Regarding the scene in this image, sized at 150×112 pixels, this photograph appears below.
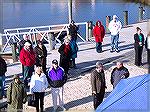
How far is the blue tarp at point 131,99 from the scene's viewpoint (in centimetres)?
661

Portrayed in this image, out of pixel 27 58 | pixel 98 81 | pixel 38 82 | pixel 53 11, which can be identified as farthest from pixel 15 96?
pixel 53 11

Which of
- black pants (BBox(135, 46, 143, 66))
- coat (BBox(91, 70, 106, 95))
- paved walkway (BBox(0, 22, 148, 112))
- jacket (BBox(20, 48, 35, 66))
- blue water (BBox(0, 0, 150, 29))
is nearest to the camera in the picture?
coat (BBox(91, 70, 106, 95))

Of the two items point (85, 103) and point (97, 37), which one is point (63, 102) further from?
point (97, 37)

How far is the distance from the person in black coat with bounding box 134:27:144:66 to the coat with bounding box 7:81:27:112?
4.64m

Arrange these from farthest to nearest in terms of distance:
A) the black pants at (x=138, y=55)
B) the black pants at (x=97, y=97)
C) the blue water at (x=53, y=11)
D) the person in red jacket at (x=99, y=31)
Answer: the blue water at (x=53, y=11) < the person in red jacket at (x=99, y=31) < the black pants at (x=138, y=55) < the black pants at (x=97, y=97)

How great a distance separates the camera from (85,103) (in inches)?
380

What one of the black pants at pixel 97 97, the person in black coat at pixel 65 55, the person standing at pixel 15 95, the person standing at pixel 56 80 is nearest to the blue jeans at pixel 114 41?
the person in black coat at pixel 65 55

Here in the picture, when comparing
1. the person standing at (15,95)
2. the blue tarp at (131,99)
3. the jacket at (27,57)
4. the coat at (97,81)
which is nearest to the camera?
the blue tarp at (131,99)

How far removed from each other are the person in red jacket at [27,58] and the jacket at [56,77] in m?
1.39

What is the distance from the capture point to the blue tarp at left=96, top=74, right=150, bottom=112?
661 centimetres

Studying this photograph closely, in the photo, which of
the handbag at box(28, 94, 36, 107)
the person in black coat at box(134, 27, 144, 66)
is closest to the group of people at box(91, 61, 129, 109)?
the handbag at box(28, 94, 36, 107)

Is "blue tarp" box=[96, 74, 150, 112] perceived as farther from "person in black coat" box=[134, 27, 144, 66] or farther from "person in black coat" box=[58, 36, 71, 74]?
"person in black coat" box=[134, 27, 144, 66]

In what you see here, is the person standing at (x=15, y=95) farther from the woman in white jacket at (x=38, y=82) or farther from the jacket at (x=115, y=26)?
the jacket at (x=115, y=26)

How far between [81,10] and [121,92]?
26278mm
